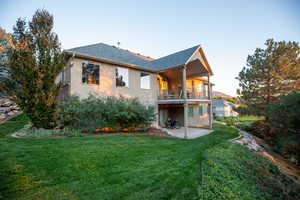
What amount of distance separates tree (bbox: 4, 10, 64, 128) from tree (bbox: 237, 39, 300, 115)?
54.4 ft

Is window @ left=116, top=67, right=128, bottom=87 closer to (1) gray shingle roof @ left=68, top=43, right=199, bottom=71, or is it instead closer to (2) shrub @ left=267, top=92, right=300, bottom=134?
(1) gray shingle roof @ left=68, top=43, right=199, bottom=71

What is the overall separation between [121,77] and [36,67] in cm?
566

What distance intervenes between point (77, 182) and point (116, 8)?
47.9 ft

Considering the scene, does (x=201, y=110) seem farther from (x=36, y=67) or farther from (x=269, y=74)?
(x=36, y=67)

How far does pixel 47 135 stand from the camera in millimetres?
6723

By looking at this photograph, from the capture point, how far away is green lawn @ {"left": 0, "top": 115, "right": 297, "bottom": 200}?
8.59ft

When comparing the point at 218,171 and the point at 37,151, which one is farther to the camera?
the point at 37,151

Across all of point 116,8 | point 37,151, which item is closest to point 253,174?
point 37,151

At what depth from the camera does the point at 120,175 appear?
3332mm

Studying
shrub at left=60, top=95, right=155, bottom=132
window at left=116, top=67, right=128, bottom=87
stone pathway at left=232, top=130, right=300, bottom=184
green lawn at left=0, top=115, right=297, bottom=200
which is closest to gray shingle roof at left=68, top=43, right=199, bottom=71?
window at left=116, top=67, right=128, bottom=87

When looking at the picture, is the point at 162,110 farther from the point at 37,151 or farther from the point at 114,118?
the point at 37,151

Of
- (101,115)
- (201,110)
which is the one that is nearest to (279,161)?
(201,110)

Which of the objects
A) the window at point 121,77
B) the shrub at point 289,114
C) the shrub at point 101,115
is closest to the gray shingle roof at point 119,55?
the window at point 121,77

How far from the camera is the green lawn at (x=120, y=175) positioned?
2.62m
